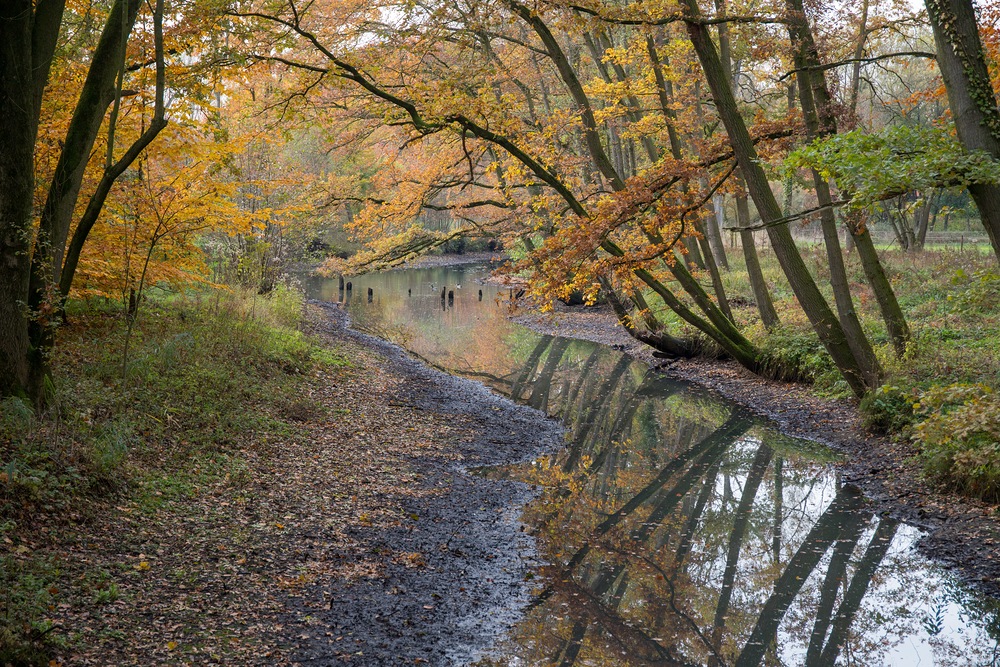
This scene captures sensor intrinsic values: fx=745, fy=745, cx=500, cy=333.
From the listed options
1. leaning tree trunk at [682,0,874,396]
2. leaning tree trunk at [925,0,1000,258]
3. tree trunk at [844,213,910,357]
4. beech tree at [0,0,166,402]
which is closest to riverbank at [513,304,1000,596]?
leaning tree trunk at [682,0,874,396]

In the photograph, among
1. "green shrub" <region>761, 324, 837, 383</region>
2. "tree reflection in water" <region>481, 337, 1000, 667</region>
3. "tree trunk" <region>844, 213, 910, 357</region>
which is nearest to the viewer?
"tree reflection in water" <region>481, 337, 1000, 667</region>

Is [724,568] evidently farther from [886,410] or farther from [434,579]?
[886,410]

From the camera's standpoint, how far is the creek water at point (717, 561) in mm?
5965

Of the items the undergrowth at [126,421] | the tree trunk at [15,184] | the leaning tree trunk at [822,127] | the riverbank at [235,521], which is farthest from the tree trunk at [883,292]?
the tree trunk at [15,184]

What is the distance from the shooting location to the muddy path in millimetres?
5344

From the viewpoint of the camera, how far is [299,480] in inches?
325

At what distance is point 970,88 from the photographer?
7.04 metres

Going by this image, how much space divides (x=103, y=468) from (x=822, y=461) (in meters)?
9.12

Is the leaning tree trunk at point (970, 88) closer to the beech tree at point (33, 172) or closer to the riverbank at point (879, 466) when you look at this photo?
the riverbank at point (879, 466)

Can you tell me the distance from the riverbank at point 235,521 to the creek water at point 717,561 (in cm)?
54

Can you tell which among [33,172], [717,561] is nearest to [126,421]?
[33,172]

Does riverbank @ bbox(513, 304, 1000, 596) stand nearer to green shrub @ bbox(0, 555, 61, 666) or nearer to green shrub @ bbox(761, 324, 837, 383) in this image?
green shrub @ bbox(761, 324, 837, 383)

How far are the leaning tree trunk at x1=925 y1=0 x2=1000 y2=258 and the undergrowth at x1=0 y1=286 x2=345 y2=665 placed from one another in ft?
25.9

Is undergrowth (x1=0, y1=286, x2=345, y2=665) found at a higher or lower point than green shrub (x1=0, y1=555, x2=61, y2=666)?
higher
